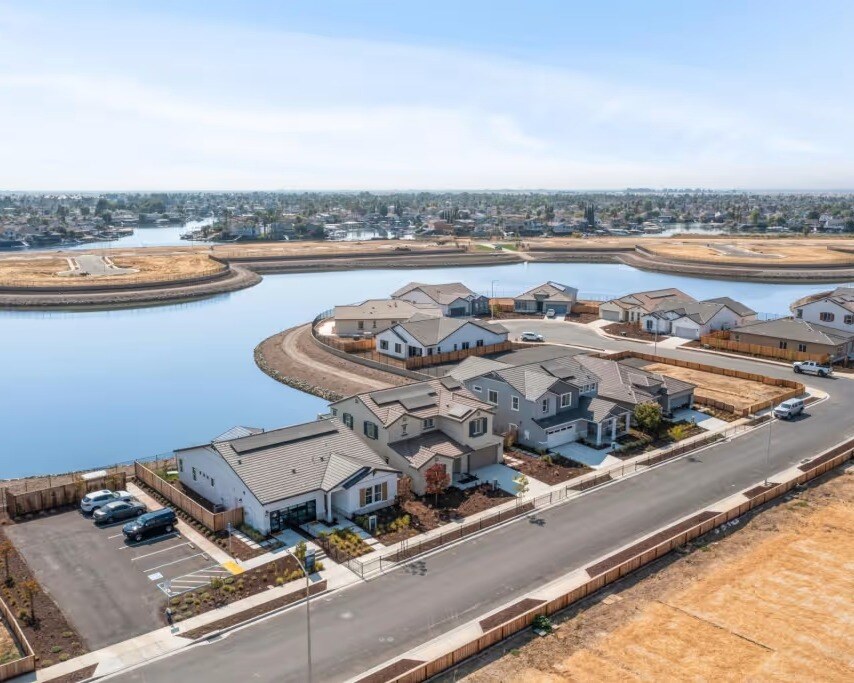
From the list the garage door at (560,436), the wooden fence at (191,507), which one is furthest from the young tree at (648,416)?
the wooden fence at (191,507)

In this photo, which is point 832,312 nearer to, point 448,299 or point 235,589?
point 448,299

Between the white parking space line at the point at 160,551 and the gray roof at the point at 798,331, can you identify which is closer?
the white parking space line at the point at 160,551

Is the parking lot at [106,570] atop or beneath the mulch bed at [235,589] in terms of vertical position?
beneath

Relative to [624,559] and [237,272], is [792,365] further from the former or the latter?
[237,272]

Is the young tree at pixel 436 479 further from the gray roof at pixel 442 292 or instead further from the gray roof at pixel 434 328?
the gray roof at pixel 442 292

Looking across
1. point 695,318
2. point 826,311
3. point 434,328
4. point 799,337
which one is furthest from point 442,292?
point 826,311

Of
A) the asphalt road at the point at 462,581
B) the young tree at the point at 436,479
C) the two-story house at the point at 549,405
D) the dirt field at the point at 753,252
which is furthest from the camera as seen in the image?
the dirt field at the point at 753,252

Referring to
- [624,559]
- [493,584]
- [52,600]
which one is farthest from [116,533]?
[624,559]
